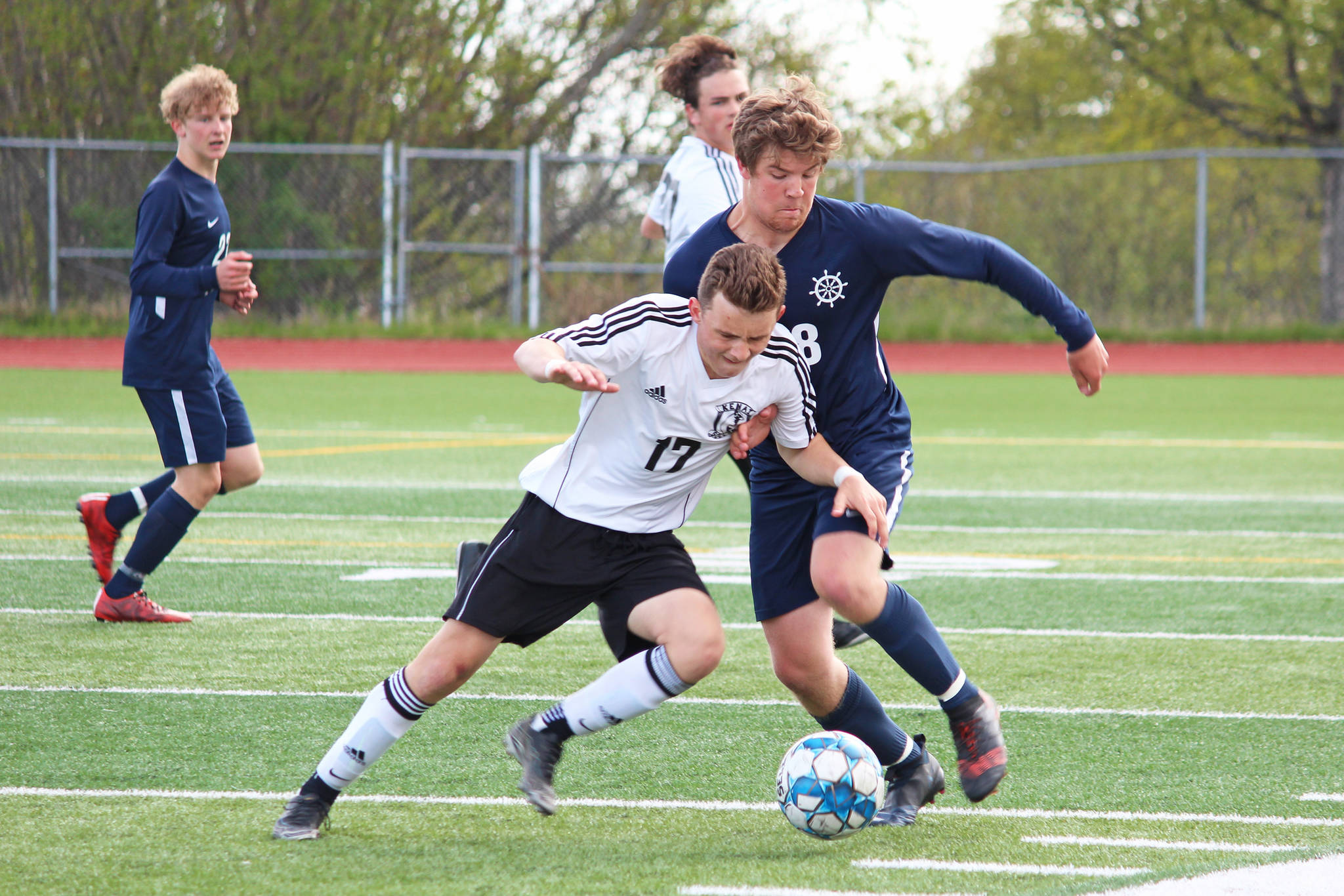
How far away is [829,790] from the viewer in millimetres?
3490

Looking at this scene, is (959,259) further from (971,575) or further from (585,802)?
(971,575)

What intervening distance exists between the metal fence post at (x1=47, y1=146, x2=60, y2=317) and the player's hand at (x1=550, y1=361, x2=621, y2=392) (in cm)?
1859

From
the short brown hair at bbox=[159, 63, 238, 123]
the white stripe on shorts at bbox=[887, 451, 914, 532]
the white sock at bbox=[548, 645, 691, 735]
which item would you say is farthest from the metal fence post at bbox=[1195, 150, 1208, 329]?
the white sock at bbox=[548, 645, 691, 735]

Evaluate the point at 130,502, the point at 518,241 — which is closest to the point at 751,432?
the point at 130,502

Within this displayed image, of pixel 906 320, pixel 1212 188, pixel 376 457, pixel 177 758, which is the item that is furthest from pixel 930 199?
pixel 177 758

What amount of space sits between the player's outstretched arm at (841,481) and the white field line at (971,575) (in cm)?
327

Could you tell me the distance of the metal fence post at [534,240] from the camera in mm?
20234

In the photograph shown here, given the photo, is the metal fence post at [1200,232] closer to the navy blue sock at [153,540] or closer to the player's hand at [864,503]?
the navy blue sock at [153,540]

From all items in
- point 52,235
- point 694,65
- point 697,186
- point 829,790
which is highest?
point 694,65

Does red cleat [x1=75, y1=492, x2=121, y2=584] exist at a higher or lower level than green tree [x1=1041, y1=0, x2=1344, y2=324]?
lower

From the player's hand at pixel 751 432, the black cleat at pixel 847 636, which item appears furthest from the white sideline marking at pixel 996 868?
the black cleat at pixel 847 636

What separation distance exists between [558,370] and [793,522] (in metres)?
0.98

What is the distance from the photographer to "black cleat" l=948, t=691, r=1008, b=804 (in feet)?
12.0

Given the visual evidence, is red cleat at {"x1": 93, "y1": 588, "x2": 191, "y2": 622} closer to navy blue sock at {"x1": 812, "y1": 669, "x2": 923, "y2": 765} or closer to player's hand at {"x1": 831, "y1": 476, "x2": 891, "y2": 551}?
navy blue sock at {"x1": 812, "y1": 669, "x2": 923, "y2": 765}
